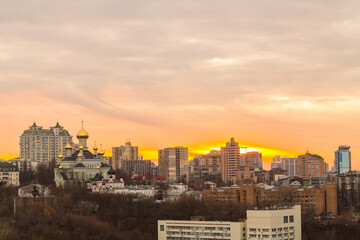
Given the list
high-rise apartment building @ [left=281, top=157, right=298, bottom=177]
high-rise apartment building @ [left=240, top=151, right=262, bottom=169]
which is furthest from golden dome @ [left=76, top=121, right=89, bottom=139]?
high-rise apartment building @ [left=281, top=157, right=298, bottom=177]

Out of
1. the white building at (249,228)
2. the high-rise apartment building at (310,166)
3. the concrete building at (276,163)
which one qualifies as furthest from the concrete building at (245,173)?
the white building at (249,228)

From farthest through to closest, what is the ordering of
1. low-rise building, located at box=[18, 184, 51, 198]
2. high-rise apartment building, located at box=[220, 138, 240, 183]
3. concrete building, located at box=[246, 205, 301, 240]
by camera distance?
1. high-rise apartment building, located at box=[220, 138, 240, 183]
2. low-rise building, located at box=[18, 184, 51, 198]
3. concrete building, located at box=[246, 205, 301, 240]

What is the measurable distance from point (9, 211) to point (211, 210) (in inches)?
472

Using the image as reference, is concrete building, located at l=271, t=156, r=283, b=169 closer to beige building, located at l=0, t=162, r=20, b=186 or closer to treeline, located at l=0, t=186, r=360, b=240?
beige building, located at l=0, t=162, r=20, b=186

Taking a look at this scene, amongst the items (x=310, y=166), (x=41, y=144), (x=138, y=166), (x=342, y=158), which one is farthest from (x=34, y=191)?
(x=342, y=158)

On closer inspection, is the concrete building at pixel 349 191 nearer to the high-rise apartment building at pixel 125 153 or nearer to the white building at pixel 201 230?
the white building at pixel 201 230

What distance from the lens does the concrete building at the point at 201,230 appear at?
38.7 m

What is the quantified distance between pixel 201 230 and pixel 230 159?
55112 millimetres

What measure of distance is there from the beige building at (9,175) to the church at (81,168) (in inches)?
176

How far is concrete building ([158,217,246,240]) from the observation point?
38.7m

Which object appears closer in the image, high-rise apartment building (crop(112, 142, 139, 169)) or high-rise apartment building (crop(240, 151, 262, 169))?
high-rise apartment building (crop(112, 142, 139, 169))

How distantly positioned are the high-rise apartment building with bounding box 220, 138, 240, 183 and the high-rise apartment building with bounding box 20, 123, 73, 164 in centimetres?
1909

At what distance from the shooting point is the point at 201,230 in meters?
40.0

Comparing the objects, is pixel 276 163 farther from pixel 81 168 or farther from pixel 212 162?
pixel 81 168
